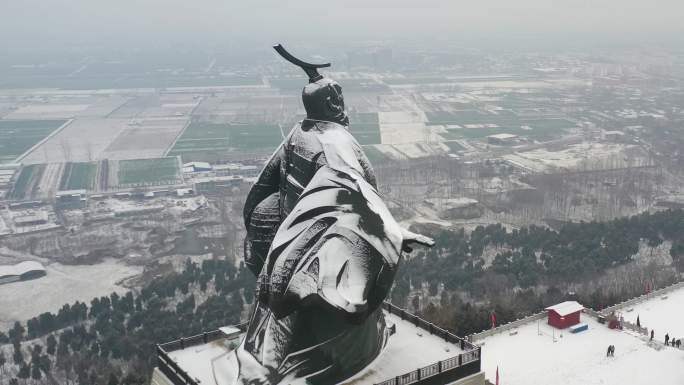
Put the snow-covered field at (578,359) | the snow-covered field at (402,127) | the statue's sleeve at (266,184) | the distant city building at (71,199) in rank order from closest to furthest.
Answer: the statue's sleeve at (266,184) < the snow-covered field at (578,359) < the distant city building at (71,199) < the snow-covered field at (402,127)

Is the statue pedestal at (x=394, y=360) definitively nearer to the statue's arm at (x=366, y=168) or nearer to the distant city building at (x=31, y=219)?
the statue's arm at (x=366, y=168)

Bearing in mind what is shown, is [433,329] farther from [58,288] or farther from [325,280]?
[58,288]

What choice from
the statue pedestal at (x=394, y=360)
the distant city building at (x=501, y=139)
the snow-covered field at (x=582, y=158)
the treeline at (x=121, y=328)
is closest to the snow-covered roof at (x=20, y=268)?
the treeline at (x=121, y=328)

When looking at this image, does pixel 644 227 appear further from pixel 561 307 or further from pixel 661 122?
pixel 661 122

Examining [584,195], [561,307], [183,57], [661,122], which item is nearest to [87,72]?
[183,57]

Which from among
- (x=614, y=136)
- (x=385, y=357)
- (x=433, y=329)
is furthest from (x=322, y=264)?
(x=614, y=136)

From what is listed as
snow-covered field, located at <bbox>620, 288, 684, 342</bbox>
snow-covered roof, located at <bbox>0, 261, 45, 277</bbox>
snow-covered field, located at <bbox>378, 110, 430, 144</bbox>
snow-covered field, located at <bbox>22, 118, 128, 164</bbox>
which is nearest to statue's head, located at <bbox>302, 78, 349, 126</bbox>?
snow-covered field, located at <bbox>620, 288, 684, 342</bbox>

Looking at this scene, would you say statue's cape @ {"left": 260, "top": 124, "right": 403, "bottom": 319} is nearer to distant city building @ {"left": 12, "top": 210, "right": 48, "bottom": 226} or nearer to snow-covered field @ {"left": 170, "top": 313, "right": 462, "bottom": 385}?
snow-covered field @ {"left": 170, "top": 313, "right": 462, "bottom": 385}
